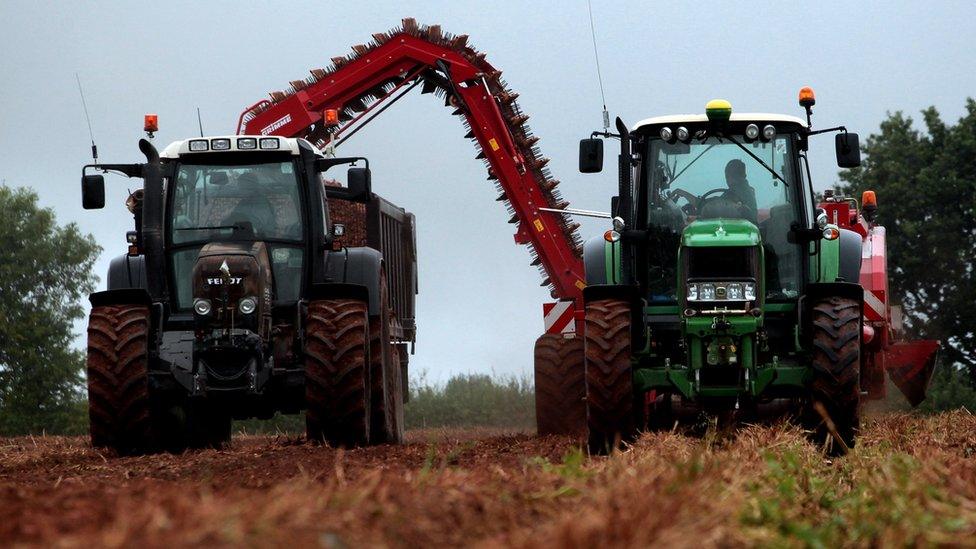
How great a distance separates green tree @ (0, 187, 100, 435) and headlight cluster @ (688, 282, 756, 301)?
29100 mm

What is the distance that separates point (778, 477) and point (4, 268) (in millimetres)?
40924

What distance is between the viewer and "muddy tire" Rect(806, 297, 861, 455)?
1094 centimetres

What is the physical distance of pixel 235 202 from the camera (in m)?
13.0

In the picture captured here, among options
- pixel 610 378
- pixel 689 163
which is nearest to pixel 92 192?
pixel 610 378

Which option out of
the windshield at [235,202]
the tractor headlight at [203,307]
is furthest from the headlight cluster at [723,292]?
the tractor headlight at [203,307]

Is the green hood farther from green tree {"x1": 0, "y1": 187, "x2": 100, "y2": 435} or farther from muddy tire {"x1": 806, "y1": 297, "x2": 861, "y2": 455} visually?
green tree {"x1": 0, "y1": 187, "x2": 100, "y2": 435}

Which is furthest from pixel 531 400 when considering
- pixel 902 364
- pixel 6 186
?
pixel 6 186

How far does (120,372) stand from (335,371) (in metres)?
1.52

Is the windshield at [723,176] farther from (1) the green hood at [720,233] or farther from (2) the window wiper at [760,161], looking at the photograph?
(1) the green hood at [720,233]

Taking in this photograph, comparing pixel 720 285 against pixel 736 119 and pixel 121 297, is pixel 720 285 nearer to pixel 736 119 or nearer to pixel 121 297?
pixel 736 119

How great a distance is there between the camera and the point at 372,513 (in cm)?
491

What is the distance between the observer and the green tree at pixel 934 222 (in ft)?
118

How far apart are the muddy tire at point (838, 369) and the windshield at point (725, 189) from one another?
1066mm

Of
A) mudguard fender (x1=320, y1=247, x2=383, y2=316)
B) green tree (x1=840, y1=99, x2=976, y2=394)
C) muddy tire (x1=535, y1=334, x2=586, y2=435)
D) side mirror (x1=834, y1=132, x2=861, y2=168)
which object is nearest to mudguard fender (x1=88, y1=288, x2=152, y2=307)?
mudguard fender (x1=320, y1=247, x2=383, y2=316)
